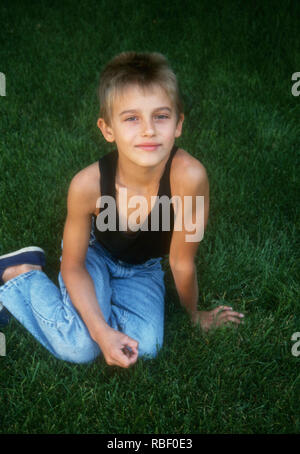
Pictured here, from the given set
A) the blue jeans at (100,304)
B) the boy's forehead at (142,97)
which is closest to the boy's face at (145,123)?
the boy's forehead at (142,97)

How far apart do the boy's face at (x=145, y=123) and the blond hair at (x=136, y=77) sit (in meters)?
0.03

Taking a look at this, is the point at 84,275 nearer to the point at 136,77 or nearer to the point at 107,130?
the point at 107,130

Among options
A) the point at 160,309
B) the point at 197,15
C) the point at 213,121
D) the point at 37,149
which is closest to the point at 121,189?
the point at 160,309

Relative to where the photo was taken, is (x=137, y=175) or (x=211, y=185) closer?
(x=137, y=175)

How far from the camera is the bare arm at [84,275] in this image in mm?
1933

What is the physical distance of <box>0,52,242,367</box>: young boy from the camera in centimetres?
189

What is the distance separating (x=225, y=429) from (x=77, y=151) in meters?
2.01

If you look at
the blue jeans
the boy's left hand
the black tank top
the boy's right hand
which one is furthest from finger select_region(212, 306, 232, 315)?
the boy's right hand

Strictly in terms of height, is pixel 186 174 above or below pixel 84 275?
above

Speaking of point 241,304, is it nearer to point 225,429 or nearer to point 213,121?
point 225,429

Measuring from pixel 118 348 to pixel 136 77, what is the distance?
1112mm

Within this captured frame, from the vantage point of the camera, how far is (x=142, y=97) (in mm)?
1865

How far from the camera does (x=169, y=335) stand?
228 centimetres

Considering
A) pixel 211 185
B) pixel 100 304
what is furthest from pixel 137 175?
pixel 211 185
